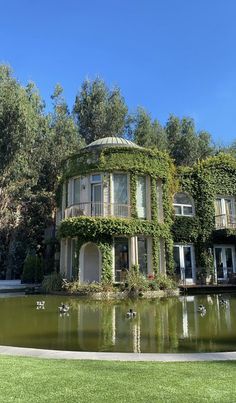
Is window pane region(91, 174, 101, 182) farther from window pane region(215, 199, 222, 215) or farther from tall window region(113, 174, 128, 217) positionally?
window pane region(215, 199, 222, 215)

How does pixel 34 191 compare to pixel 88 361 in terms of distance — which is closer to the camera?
pixel 88 361

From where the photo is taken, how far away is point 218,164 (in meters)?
27.6

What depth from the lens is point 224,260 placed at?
26234 mm

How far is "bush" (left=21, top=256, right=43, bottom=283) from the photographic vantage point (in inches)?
1133

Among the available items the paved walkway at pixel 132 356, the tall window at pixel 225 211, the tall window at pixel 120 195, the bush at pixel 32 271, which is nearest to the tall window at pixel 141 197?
the tall window at pixel 120 195

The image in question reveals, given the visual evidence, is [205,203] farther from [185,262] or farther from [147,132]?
[147,132]

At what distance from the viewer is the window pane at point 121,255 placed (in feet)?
71.2

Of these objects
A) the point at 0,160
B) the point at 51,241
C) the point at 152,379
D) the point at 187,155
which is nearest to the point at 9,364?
the point at 152,379

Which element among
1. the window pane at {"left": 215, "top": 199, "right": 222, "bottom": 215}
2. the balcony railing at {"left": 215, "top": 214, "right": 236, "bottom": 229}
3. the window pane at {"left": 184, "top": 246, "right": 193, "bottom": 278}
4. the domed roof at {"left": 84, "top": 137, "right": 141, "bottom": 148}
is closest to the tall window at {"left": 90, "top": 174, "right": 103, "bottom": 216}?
the domed roof at {"left": 84, "top": 137, "right": 141, "bottom": 148}

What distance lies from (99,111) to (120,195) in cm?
1892

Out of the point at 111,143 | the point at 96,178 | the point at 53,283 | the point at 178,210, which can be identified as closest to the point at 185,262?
the point at 178,210

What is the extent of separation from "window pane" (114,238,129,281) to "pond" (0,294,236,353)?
267 inches

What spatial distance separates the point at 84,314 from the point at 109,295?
6.49 metres

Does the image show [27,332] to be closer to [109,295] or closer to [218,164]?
[109,295]
